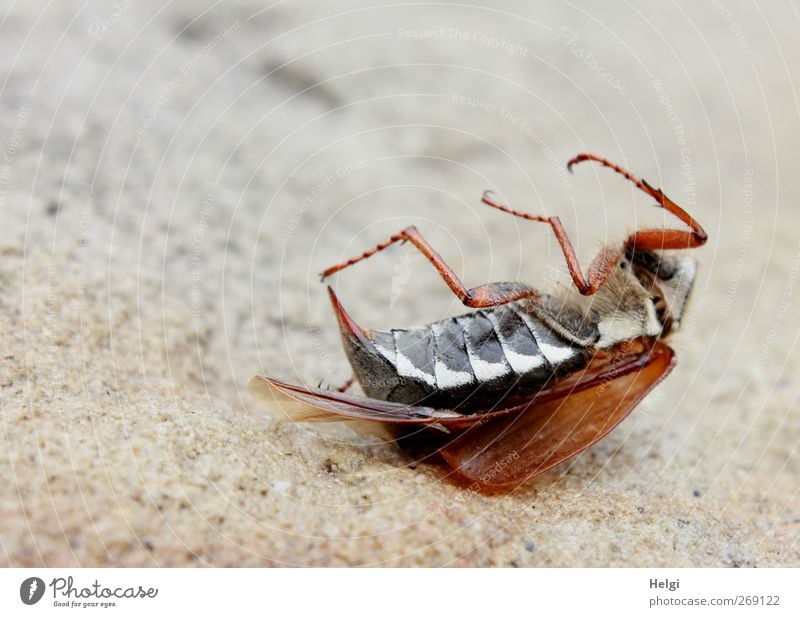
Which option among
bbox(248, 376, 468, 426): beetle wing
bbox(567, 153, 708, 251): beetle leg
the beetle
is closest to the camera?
bbox(248, 376, 468, 426): beetle wing

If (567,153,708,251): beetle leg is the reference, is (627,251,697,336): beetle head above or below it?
below

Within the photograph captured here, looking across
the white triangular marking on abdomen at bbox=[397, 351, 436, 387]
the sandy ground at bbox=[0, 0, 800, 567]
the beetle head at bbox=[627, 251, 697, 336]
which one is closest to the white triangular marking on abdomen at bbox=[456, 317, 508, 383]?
the white triangular marking on abdomen at bbox=[397, 351, 436, 387]

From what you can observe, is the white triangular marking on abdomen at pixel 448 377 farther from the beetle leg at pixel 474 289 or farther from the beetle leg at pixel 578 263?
the beetle leg at pixel 578 263

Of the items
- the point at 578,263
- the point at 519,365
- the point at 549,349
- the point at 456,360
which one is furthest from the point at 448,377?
the point at 578,263

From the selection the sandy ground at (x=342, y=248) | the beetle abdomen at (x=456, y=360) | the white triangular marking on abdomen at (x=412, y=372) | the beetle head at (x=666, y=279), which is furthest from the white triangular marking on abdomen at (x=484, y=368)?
the beetle head at (x=666, y=279)

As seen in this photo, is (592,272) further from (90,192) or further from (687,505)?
(90,192)

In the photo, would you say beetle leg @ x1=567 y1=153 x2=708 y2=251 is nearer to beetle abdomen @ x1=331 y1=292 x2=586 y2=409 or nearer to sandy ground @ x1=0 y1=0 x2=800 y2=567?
sandy ground @ x1=0 y1=0 x2=800 y2=567
